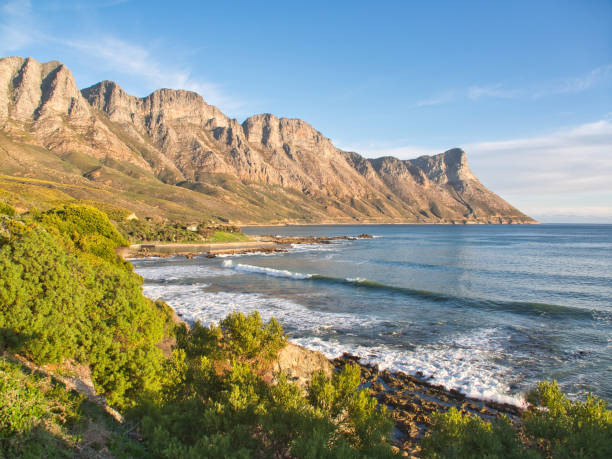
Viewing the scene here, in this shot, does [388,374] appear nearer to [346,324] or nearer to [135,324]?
[346,324]

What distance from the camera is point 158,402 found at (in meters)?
7.14

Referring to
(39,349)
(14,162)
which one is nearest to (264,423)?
(39,349)

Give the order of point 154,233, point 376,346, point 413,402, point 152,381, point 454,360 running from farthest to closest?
point 154,233 → point 376,346 → point 454,360 → point 413,402 → point 152,381

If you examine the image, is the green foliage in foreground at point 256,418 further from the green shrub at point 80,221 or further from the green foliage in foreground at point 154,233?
the green foliage in foreground at point 154,233

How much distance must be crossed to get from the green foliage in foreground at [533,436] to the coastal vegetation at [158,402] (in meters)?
0.02

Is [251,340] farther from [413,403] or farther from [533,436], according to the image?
[533,436]

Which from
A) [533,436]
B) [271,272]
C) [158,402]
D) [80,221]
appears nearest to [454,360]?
[533,436]

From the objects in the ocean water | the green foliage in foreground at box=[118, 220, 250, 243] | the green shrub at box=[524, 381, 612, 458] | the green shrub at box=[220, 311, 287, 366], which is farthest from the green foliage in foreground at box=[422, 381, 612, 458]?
the green foliage in foreground at box=[118, 220, 250, 243]

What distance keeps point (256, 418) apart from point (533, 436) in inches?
203

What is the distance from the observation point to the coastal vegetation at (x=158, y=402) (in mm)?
5262

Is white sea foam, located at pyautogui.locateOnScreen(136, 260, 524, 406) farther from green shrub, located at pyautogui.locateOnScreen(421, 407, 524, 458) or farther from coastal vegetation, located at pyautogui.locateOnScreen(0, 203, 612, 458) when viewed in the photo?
green shrub, located at pyautogui.locateOnScreen(421, 407, 524, 458)

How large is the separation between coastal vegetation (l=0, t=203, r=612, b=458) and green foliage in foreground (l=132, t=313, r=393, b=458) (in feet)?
0.08

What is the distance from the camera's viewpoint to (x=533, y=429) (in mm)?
6129

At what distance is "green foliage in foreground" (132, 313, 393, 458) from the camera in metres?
5.09
